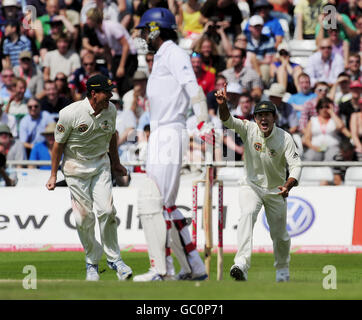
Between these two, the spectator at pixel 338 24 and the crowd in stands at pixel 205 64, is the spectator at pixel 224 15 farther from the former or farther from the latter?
the spectator at pixel 338 24

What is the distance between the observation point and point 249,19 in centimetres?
2047

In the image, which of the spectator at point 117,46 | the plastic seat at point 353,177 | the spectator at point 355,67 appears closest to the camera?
the plastic seat at point 353,177

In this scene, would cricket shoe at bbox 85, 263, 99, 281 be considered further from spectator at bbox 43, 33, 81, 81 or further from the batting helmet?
spectator at bbox 43, 33, 81, 81

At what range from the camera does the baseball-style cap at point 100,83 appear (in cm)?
1084

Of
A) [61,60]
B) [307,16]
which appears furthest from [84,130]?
[307,16]

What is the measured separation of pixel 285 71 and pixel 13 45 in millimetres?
5935

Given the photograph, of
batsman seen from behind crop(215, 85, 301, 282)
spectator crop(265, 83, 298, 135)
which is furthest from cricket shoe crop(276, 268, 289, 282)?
spectator crop(265, 83, 298, 135)

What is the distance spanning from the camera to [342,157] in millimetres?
17734

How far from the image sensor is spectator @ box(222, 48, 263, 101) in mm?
19172

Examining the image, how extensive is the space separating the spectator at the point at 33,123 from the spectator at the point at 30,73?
1.19 meters

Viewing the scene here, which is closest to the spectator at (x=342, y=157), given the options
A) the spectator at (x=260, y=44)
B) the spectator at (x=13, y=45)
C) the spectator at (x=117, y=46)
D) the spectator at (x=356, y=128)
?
the spectator at (x=356, y=128)

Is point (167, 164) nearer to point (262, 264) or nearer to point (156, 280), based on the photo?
point (156, 280)

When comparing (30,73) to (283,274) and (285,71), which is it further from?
(283,274)

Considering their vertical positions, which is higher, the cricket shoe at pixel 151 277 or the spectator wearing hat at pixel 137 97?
the spectator wearing hat at pixel 137 97
